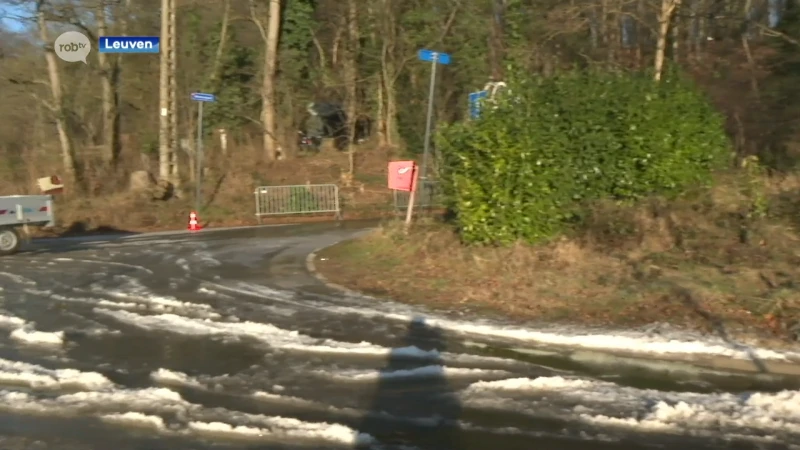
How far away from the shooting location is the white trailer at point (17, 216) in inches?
844

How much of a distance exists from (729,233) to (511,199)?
11.1 ft

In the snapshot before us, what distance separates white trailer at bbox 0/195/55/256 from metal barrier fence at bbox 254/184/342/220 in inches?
385

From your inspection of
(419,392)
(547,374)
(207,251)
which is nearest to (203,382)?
(419,392)

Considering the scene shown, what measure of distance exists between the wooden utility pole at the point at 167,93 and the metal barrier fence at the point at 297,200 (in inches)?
141

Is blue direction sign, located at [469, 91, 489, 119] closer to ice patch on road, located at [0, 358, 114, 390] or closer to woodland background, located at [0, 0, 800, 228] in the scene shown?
ice patch on road, located at [0, 358, 114, 390]

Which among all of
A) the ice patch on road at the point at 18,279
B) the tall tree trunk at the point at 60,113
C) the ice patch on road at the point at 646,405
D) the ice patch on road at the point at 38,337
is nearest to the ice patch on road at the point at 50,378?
the ice patch on road at the point at 38,337

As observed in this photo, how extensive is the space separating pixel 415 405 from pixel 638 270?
6.20 m

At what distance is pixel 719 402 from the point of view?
8.39m

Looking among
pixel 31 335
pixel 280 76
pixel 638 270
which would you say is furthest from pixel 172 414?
pixel 280 76

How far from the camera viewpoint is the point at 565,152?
15789 mm

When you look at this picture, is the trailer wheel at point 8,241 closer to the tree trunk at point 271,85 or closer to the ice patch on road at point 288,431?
the tree trunk at point 271,85

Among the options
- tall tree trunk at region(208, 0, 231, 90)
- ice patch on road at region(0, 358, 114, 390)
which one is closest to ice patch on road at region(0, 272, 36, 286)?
ice patch on road at region(0, 358, 114, 390)

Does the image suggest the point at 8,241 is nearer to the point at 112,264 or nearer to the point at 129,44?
the point at 112,264

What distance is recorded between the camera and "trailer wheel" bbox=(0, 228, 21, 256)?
857 inches
